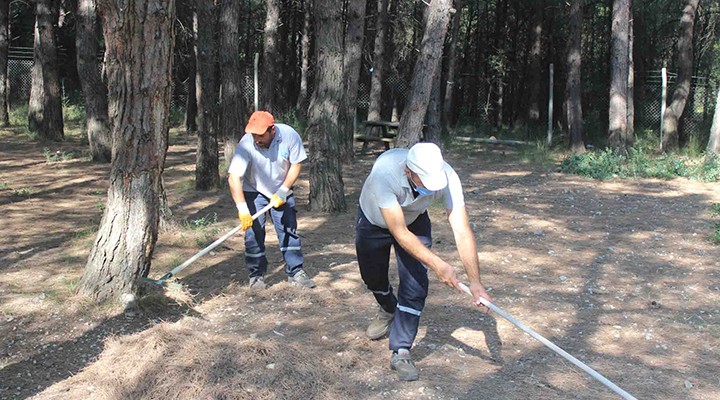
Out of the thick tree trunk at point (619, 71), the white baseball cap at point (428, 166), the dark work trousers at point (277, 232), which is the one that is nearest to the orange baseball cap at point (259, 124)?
the dark work trousers at point (277, 232)

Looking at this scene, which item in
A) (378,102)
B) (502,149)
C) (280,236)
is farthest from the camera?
(502,149)

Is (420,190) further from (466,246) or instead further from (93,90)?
(93,90)

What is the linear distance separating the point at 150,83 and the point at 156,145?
479 millimetres

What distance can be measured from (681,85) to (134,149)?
47.9 feet

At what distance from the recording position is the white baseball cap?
153 inches

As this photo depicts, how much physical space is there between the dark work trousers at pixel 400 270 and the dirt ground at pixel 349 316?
1.00 ft

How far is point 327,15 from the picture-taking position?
29.0ft

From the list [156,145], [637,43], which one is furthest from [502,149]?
[156,145]

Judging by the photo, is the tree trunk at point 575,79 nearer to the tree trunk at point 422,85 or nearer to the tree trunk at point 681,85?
the tree trunk at point 681,85

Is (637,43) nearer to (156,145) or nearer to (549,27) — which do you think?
(549,27)

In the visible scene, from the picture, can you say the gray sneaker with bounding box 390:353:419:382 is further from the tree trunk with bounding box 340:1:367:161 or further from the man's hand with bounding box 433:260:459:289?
the tree trunk with bounding box 340:1:367:161

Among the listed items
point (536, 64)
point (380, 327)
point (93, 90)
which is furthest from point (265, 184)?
point (536, 64)

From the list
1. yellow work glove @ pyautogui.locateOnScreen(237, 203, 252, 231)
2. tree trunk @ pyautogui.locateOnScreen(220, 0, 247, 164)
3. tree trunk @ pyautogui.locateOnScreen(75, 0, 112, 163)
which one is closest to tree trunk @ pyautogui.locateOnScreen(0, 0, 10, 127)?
tree trunk @ pyautogui.locateOnScreen(75, 0, 112, 163)

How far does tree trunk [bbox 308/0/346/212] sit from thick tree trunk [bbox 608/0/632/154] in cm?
713
